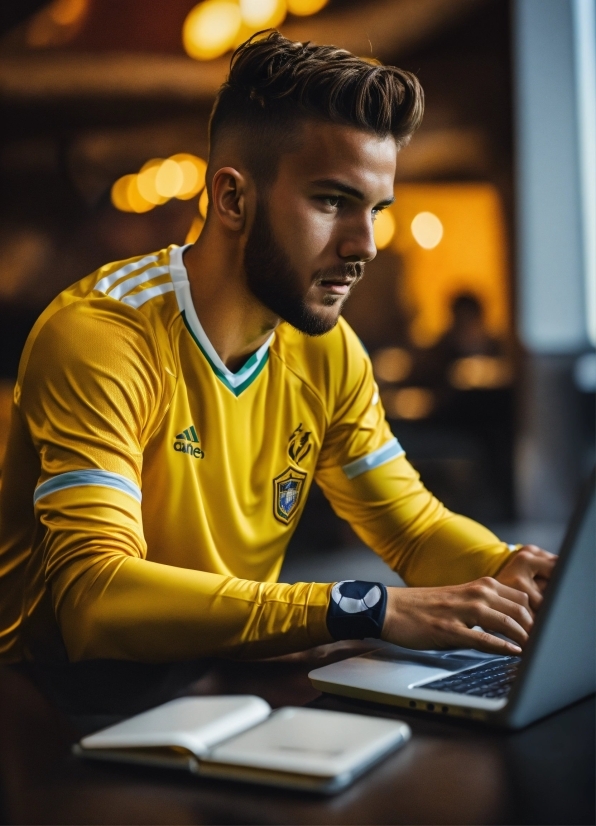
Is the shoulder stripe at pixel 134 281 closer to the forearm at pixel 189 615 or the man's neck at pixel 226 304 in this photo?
the man's neck at pixel 226 304

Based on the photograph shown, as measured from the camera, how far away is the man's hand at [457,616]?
3.55ft

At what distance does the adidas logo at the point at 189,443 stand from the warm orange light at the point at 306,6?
4.79m

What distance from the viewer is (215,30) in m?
5.69

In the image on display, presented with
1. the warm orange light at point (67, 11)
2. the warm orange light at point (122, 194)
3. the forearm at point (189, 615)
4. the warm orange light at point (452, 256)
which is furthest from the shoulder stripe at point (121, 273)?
the warm orange light at point (452, 256)

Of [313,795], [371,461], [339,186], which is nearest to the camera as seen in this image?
[313,795]

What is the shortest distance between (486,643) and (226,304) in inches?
29.1

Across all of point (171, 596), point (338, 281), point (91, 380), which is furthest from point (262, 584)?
point (338, 281)

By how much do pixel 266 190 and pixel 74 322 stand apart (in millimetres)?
378

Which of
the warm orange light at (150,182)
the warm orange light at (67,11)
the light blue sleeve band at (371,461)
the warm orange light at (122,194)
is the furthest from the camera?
the warm orange light at (150,182)

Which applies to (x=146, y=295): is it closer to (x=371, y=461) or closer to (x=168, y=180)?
(x=371, y=461)

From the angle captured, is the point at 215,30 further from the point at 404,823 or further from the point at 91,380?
the point at 404,823

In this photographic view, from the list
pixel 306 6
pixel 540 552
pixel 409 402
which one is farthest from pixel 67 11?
pixel 540 552

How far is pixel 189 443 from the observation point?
150cm

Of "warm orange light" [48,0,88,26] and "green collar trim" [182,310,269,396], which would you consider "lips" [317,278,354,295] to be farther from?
"warm orange light" [48,0,88,26]
